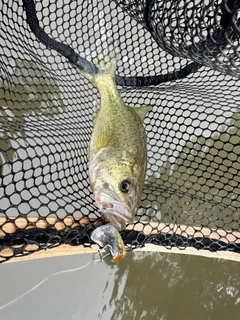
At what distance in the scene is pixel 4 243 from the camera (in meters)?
1.64

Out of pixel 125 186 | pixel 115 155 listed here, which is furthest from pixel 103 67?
pixel 125 186

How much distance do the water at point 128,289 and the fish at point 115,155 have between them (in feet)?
5.01

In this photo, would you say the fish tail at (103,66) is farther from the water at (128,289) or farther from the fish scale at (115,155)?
the water at (128,289)

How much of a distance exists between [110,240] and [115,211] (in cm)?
19

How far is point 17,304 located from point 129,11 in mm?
2497

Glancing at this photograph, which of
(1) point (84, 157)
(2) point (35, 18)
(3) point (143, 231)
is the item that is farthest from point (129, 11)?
(3) point (143, 231)

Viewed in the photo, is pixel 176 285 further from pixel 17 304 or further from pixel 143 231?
pixel 143 231

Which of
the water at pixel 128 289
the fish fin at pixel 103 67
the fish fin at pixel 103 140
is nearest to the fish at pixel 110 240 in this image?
the fish fin at pixel 103 140

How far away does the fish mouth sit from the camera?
1931mm

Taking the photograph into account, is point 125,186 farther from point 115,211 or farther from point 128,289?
point 128,289

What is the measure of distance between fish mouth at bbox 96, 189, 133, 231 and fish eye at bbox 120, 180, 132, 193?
67 mm

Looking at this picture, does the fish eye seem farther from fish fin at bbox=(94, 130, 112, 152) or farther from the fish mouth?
fish fin at bbox=(94, 130, 112, 152)

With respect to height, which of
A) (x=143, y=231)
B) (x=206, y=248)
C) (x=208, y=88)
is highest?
(x=208, y=88)

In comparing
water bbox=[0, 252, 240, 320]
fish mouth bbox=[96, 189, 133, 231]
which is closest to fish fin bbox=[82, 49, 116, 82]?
fish mouth bbox=[96, 189, 133, 231]
